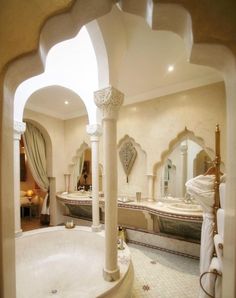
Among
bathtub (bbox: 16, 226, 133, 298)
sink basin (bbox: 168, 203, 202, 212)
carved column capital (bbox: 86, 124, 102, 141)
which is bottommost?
bathtub (bbox: 16, 226, 133, 298)

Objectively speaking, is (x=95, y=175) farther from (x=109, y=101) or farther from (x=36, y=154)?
(x=36, y=154)

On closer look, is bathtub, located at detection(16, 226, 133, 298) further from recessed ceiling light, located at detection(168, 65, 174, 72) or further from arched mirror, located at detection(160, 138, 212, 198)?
recessed ceiling light, located at detection(168, 65, 174, 72)

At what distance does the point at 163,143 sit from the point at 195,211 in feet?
5.63

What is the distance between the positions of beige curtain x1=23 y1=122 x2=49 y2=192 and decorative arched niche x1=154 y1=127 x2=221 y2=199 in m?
3.87

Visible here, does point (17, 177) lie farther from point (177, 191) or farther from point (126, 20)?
point (177, 191)

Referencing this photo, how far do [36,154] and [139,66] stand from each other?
4.54 meters

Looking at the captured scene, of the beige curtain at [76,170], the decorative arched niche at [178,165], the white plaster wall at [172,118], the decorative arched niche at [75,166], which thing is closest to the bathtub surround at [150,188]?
the decorative arched niche at [178,165]

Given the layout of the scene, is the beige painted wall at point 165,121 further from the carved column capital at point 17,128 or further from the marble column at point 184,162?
the carved column capital at point 17,128

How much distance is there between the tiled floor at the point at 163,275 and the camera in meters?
2.72

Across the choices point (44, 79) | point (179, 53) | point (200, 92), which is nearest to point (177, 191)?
point (200, 92)

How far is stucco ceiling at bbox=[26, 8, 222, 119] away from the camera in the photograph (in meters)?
2.29

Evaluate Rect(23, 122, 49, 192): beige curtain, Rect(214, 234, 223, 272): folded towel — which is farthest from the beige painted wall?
Rect(23, 122, 49, 192): beige curtain

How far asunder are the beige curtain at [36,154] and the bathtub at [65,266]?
2.60 meters

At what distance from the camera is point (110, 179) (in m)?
2.23
